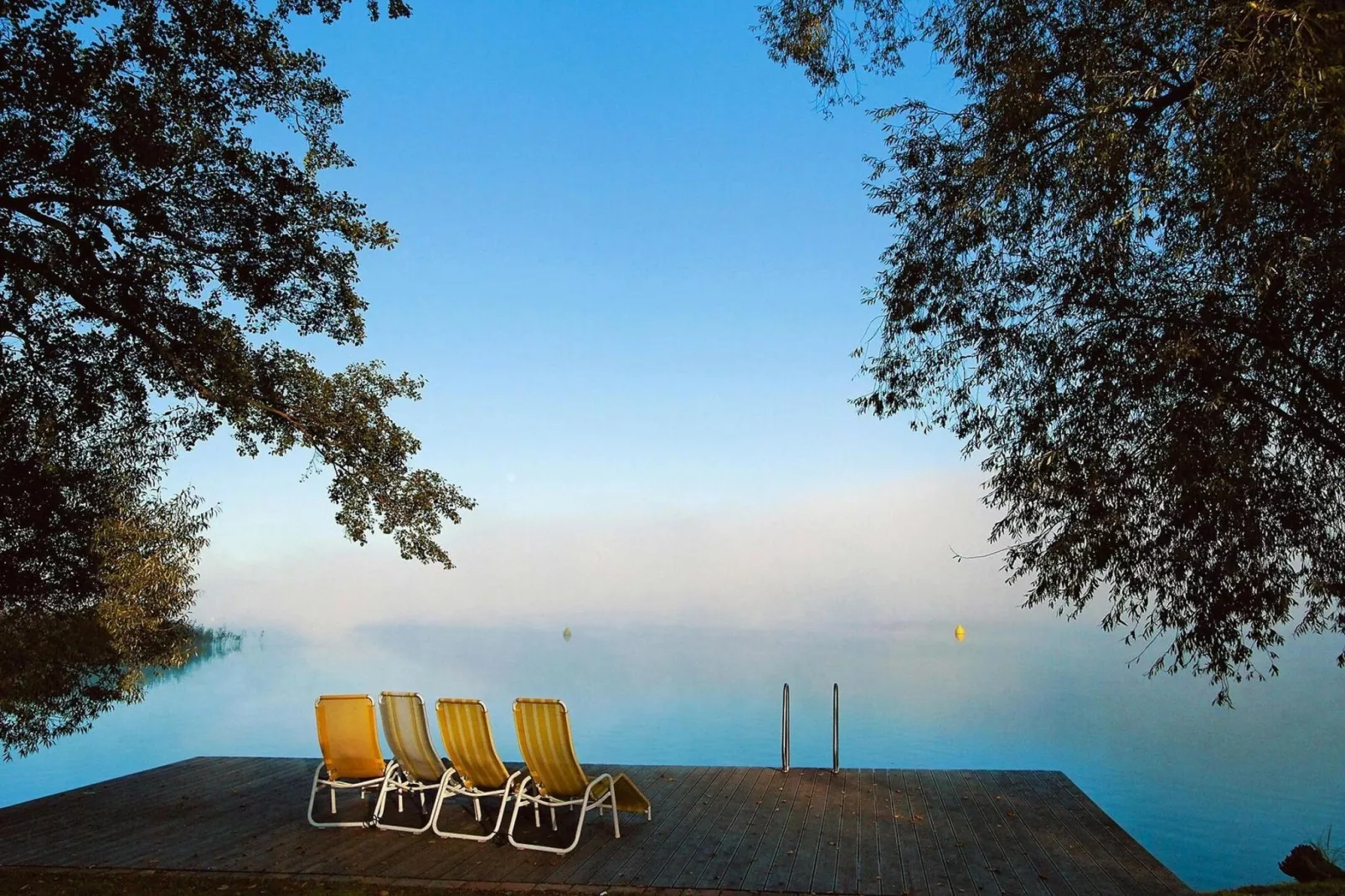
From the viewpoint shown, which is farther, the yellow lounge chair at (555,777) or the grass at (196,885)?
the yellow lounge chair at (555,777)

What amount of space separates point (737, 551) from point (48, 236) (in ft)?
205

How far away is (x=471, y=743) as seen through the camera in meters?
6.83

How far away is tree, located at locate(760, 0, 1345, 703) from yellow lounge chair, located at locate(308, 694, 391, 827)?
465cm

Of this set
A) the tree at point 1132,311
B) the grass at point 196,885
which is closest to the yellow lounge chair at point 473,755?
the grass at point 196,885

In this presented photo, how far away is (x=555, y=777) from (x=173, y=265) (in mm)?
6029

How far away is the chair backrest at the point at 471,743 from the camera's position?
264 inches

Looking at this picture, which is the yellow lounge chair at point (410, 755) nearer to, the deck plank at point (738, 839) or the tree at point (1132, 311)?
the deck plank at point (738, 839)

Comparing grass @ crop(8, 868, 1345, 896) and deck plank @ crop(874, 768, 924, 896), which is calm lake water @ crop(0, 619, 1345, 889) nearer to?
deck plank @ crop(874, 768, 924, 896)

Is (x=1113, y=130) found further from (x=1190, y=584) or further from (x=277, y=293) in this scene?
(x=277, y=293)

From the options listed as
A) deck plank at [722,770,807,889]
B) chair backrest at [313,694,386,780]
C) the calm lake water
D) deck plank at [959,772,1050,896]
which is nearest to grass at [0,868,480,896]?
chair backrest at [313,694,386,780]

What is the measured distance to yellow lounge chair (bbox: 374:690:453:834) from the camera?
6.88 metres

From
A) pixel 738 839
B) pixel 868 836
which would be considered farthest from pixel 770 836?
pixel 868 836

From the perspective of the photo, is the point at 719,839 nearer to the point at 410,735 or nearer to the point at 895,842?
the point at 895,842

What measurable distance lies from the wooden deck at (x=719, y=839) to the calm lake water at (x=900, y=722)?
19.0ft
